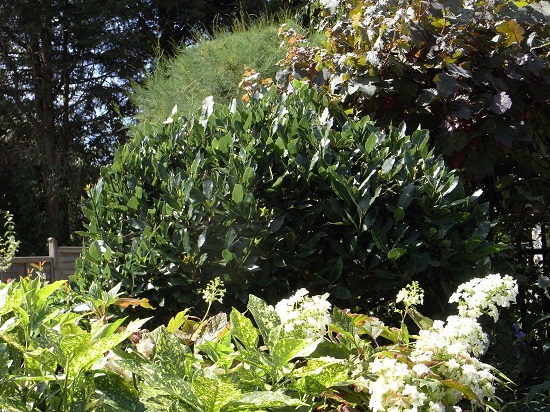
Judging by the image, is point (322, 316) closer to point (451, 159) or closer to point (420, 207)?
point (420, 207)

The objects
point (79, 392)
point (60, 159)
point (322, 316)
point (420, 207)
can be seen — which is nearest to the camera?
point (79, 392)

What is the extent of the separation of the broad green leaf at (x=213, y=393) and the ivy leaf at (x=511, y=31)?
2.42 m

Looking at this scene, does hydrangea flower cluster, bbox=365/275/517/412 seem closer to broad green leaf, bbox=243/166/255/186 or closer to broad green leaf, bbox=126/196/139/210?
broad green leaf, bbox=243/166/255/186

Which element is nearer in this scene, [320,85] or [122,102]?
[320,85]

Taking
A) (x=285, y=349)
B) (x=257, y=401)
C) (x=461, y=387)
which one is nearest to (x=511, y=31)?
(x=461, y=387)

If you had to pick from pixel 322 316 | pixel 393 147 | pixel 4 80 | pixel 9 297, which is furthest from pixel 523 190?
pixel 4 80

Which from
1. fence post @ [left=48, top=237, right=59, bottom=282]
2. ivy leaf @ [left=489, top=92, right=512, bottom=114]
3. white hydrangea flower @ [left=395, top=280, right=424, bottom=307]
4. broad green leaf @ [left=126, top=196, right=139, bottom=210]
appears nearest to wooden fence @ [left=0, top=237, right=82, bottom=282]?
fence post @ [left=48, top=237, right=59, bottom=282]

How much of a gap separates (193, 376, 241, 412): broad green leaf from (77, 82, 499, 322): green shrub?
1.14m

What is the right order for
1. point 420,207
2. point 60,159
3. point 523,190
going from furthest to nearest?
point 60,159 → point 523,190 → point 420,207

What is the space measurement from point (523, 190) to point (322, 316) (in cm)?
215

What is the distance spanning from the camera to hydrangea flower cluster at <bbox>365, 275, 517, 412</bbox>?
1126 millimetres

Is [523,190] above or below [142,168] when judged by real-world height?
below

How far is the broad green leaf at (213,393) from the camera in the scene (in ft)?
3.34

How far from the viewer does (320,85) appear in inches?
128
